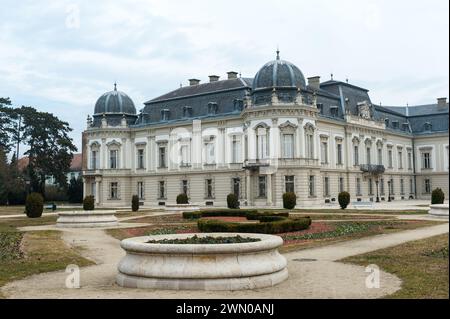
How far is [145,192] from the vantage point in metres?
58.1

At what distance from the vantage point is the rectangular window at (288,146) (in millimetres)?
46781

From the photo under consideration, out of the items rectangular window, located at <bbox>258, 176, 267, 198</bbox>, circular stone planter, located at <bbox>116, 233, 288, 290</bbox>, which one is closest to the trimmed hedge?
circular stone planter, located at <bbox>116, 233, 288, 290</bbox>

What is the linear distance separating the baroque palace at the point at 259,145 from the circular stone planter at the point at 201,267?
3655 centimetres

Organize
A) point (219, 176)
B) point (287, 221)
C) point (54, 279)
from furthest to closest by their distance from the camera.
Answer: point (219, 176) → point (287, 221) → point (54, 279)

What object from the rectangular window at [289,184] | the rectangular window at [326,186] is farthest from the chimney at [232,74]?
the rectangular window at [289,184]

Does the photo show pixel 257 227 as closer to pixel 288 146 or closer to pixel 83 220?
pixel 83 220

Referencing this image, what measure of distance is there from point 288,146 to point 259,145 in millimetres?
2584

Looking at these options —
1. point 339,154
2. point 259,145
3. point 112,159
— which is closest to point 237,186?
point 259,145

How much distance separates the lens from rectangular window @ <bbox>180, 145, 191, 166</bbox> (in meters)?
54.7

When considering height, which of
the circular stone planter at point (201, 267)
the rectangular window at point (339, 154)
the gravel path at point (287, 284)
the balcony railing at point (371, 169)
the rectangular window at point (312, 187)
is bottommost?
the gravel path at point (287, 284)

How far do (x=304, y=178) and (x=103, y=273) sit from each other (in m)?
36.1

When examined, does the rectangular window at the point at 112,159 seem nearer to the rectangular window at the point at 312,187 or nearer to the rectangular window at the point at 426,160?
the rectangular window at the point at 312,187
